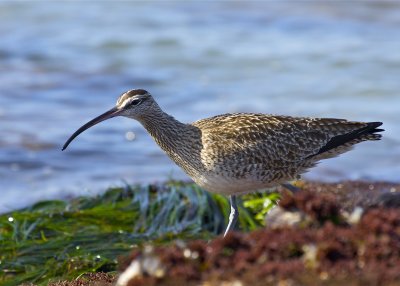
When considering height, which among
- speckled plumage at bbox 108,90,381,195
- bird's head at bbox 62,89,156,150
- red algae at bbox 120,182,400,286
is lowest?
red algae at bbox 120,182,400,286

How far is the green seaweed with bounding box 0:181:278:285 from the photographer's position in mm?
7150

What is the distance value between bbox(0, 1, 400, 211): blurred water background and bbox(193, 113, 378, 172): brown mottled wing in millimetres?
1994

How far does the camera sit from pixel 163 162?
→ 11406mm

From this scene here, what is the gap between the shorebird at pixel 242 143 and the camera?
6875 millimetres

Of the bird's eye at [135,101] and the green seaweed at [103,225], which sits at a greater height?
the bird's eye at [135,101]

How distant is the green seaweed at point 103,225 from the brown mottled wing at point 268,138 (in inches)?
44.0

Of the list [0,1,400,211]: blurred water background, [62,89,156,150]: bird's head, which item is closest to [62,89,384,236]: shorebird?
[62,89,156,150]: bird's head

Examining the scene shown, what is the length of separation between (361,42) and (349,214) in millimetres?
13037

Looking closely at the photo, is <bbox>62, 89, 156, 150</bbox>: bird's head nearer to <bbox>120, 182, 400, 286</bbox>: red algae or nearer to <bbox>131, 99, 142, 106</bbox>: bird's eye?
<bbox>131, 99, 142, 106</bbox>: bird's eye

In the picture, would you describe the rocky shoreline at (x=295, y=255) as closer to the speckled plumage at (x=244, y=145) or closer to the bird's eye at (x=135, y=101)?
the speckled plumage at (x=244, y=145)

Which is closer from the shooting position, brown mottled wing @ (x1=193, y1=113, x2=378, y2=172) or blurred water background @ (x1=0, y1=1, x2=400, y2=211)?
brown mottled wing @ (x1=193, y1=113, x2=378, y2=172)

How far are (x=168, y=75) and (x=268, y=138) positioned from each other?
8511 mm

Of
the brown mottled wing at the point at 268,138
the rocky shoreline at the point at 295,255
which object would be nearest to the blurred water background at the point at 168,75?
the brown mottled wing at the point at 268,138

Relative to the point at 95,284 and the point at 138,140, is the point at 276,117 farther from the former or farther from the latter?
the point at 138,140
